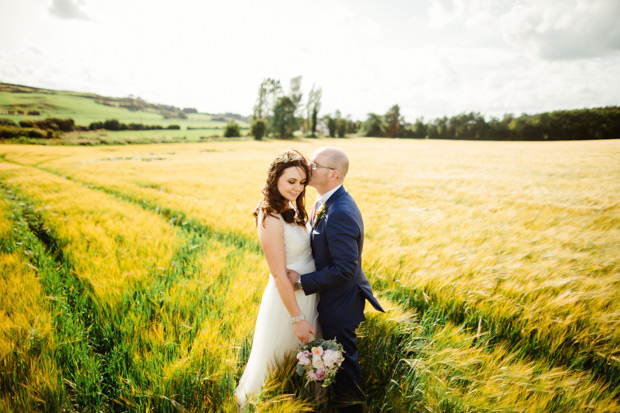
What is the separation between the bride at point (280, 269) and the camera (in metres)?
2.03

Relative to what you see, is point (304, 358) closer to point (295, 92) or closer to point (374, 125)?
point (295, 92)

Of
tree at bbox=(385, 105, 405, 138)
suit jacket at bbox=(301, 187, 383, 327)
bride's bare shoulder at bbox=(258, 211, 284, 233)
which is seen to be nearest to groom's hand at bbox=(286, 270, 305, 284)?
suit jacket at bbox=(301, 187, 383, 327)

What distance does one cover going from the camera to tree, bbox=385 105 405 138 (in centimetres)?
7744

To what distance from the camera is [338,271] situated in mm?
1931

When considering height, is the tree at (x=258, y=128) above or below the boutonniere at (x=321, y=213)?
above

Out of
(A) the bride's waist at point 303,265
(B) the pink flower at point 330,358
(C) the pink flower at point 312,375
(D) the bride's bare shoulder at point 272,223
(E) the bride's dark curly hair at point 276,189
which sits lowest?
(C) the pink flower at point 312,375

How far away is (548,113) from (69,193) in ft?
205

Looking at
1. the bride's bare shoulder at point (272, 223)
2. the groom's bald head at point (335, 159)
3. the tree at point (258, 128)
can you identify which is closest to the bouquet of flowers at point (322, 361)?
the bride's bare shoulder at point (272, 223)

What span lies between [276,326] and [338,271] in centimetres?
80

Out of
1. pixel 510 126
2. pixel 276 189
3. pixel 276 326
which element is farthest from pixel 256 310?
pixel 510 126

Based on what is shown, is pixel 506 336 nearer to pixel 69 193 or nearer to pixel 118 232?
pixel 118 232

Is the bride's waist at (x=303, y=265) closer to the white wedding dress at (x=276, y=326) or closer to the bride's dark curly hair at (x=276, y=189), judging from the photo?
the white wedding dress at (x=276, y=326)

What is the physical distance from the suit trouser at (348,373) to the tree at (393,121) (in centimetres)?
8487

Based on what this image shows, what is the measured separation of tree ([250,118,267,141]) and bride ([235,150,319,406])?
5814 centimetres
